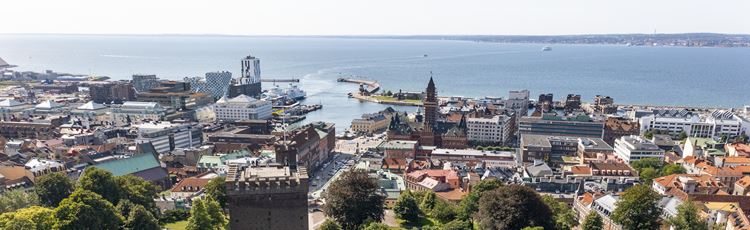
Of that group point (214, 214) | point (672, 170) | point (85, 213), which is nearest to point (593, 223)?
point (672, 170)

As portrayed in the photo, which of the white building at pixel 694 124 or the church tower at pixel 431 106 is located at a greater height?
the church tower at pixel 431 106

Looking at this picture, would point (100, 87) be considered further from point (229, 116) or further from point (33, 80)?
point (33, 80)

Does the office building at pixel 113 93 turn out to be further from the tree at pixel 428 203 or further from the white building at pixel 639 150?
the white building at pixel 639 150

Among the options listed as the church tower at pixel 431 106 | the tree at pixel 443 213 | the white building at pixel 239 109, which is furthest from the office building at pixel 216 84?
the tree at pixel 443 213

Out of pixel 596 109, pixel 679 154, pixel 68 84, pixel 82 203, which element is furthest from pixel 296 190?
pixel 68 84

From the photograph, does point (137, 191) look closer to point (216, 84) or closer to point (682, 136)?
point (682, 136)

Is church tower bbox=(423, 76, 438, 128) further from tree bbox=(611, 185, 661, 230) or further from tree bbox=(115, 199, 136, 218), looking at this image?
tree bbox=(115, 199, 136, 218)
